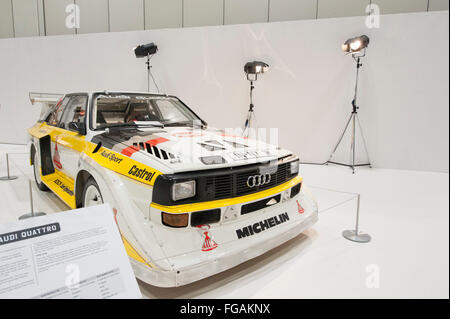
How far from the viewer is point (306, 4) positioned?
6723 millimetres

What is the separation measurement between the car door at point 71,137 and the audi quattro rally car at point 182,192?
0.9 inches

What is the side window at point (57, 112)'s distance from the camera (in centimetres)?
→ 354

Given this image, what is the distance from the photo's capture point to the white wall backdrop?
5430mm

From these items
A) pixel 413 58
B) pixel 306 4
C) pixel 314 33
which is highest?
pixel 306 4

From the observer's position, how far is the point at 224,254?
179 cm

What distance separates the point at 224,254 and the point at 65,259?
3.17 feet

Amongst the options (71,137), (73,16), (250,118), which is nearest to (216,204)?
(71,137)

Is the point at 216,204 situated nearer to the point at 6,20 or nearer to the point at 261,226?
the point at 261,226

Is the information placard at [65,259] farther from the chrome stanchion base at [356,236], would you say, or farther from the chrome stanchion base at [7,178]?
the chrome stanchion base at [7,178]

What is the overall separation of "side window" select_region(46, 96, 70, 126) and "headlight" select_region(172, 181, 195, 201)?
2.48 meters
